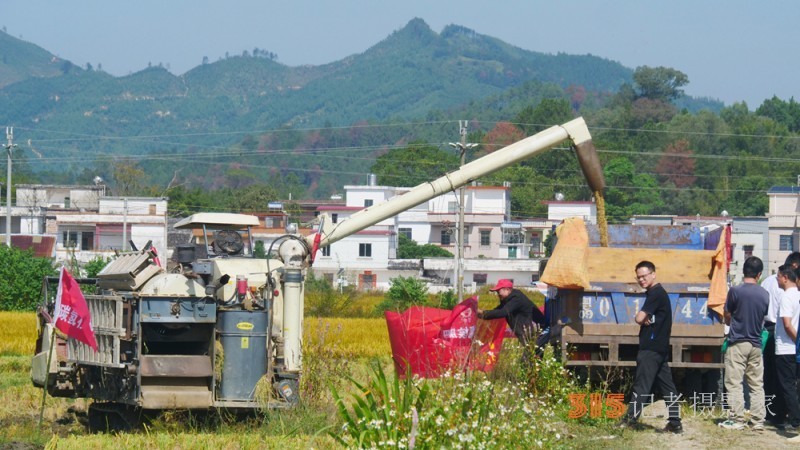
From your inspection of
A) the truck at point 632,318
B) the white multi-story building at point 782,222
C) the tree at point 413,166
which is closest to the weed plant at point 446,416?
the truck at point 632,318

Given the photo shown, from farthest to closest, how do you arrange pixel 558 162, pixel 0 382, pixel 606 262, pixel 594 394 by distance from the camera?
pixel 558 162
pixel 0 382
pixel 606 262
pixel 594 394

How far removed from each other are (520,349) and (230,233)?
4.91m

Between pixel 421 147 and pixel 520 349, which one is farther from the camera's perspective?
pixel 421 147

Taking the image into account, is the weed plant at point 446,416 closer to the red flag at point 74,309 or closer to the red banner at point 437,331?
the red flag at point 74,309

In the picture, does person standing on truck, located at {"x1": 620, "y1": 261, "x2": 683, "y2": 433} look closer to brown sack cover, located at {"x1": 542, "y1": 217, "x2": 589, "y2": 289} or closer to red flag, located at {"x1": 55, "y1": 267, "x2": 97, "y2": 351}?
brown sack cover, located at {"x1": 542, "y1": 217, "x2": 589, "y2": 289}

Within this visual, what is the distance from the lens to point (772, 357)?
16188 millimetres

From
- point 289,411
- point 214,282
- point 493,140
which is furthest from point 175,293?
point 493,140

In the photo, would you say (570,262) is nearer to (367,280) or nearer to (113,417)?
(113,417)

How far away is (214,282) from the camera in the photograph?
16734 mm

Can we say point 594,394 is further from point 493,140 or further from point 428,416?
point 493,140

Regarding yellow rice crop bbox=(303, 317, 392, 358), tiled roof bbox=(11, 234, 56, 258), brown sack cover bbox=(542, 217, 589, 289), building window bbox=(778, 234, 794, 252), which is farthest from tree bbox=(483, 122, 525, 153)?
brown sack cover bbox=(542, 217, 589, 289)

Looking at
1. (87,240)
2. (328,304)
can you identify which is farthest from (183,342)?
(87,240)

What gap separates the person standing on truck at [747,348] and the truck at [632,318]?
137 centimetres

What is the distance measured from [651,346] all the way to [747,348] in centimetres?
126
